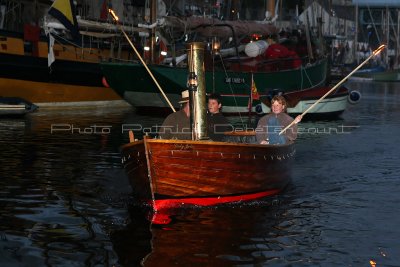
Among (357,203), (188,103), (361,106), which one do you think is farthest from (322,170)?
(361,106)

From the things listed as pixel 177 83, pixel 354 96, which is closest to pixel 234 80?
pixel 177 83

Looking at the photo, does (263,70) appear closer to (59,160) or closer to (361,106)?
(361,106)

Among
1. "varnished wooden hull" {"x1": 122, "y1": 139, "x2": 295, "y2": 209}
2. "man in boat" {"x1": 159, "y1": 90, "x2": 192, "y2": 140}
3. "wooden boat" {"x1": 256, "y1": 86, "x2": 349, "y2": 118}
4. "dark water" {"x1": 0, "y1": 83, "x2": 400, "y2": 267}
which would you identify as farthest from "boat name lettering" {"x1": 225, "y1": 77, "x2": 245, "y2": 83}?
"varnished wooden hull" {"x1": 122, "y1": 139, "x2": 295, "y2": 209}

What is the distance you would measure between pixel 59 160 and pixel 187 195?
7.16m

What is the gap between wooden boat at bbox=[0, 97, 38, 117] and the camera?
30798mm

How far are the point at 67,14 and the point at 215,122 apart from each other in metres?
18.9

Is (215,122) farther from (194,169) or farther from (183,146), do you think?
(183,146)

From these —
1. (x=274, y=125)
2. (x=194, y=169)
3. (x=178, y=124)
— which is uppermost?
(x=178, y=124)

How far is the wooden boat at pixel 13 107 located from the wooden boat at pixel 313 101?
10167mm

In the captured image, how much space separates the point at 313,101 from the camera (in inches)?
1231

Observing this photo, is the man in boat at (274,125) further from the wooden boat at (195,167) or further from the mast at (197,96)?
the mast at (197,96)

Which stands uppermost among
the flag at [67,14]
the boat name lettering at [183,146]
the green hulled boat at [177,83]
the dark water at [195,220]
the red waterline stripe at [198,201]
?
the flag at [67,14]

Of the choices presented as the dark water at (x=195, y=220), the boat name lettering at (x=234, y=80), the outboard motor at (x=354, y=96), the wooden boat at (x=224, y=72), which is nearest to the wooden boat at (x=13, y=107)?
the wooden boat at (x=224, y=72)

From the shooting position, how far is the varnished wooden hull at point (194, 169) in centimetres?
1126
